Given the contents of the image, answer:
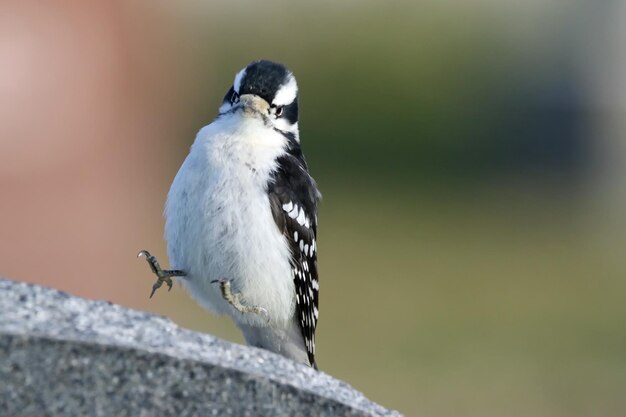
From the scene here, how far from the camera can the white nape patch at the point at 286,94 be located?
225 inches

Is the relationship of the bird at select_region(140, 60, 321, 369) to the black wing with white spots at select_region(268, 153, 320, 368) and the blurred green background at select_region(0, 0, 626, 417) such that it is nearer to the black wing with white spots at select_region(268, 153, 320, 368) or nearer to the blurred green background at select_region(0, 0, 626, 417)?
the black wing with white spots at select_region(268, 153, 320, 368)

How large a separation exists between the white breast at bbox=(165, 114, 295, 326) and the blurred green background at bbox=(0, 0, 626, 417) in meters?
6.95

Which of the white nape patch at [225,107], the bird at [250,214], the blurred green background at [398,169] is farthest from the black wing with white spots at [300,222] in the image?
the blurred green background at [398,169]

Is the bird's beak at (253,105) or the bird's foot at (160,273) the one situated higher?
the bird's beak at (253,105)

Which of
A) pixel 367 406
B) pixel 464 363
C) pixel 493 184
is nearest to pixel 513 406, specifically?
pixel 464 363

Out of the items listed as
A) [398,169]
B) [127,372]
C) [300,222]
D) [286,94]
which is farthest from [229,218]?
[398,169]

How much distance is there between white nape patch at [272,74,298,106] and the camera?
18.7 ft

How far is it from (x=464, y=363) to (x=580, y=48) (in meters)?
14.2

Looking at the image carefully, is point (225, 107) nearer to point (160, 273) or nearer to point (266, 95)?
point (266, 95)

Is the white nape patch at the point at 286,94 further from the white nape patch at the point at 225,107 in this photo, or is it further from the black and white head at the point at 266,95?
the white nape patch at the point at 225,107

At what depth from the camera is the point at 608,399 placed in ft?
42.6

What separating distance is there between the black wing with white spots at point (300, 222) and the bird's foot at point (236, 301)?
0.73 feet

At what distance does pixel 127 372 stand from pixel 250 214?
101 inches

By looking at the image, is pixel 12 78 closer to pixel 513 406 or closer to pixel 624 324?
pixel 513 406
